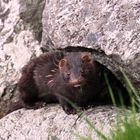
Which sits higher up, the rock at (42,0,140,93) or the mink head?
the rock at (42,0,140,93)

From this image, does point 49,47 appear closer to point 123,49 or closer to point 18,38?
point 18,38

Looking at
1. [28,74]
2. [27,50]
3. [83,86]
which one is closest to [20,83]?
[28,74]

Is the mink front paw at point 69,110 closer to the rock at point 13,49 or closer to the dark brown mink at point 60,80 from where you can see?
the dark brown mink at point 60,80

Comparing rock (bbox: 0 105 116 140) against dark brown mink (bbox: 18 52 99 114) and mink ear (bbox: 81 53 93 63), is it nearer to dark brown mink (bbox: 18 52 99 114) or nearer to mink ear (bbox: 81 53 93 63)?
dark brown mink (bbox: 18 52 99 114)

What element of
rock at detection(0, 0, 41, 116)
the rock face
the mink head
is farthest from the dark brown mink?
rock at detection(0, 0, 41, 116)

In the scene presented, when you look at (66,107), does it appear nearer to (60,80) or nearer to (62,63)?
(60,80)

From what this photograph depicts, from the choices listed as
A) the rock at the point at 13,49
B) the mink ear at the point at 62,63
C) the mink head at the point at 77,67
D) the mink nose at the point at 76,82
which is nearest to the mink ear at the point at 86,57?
the mink head at the point at 77,67
